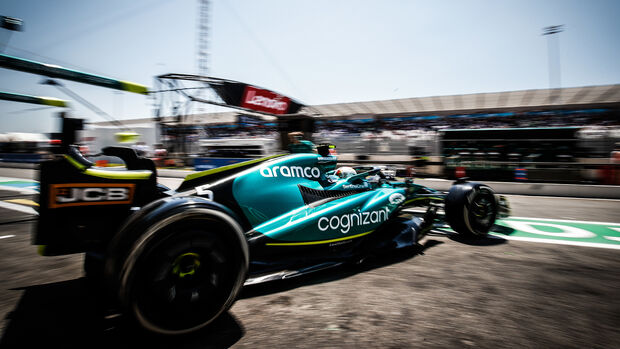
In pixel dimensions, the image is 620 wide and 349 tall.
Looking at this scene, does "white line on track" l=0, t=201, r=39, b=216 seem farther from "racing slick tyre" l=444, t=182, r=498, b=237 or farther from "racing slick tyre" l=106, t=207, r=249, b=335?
"racing slick tyre" l=444, t=182, r=498, b=237

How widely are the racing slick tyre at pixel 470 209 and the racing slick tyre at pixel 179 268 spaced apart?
300cm

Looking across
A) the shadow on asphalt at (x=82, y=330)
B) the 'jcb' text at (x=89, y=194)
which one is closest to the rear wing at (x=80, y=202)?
the 'jcb' text at (x=89, y=194)

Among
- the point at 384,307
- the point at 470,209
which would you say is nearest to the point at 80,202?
the point at 384,307

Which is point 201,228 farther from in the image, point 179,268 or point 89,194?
point 89,194

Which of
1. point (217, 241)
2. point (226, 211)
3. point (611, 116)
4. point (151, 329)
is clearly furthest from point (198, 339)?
point (611, 116)

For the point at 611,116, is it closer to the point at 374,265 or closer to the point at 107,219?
the point at 374,265

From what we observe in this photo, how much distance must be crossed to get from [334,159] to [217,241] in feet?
5.82

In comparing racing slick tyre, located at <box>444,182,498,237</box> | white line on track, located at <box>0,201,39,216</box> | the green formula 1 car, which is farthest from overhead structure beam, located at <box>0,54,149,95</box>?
racing slick tyre, located at <box>444,182,498,237</box>

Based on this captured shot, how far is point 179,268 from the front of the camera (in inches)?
68.5

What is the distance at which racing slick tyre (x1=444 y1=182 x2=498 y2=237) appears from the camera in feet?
12.5

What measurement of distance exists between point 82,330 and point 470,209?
3987mm

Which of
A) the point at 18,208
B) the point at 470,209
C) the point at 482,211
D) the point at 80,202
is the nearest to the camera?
the point at 80,202

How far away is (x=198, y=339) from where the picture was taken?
67.5 inches

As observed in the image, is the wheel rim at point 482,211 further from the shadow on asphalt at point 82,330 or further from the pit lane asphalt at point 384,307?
the shadow on asphalt at point 82,330
